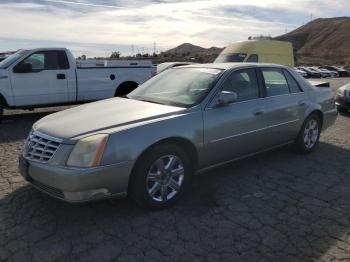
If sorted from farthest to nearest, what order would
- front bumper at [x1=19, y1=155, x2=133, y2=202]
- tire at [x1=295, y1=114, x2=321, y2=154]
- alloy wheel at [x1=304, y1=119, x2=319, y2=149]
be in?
alloy wheel at [x1=304, y1=119, x2=319, y2=149]
tire at [x1=295, y1=114, x2=321, y2=154]
front bumper at [x1=19, y1=155, x2=133, y2=202]

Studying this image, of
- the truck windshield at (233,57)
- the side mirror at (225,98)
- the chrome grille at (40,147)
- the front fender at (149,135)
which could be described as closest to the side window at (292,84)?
the side mirror at (225,98)

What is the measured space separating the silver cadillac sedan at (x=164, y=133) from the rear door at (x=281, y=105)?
0.05 ft

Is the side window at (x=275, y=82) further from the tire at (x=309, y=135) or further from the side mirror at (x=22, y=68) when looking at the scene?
the side mirror at (x=22, y=68)

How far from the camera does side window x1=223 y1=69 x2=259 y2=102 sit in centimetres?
514

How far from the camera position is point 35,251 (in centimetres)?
351

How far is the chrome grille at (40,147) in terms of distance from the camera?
3.98 m

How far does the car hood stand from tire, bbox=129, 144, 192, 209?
1.29 feet

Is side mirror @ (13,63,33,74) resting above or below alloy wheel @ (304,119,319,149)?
above

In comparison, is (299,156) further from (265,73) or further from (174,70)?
(174,70)

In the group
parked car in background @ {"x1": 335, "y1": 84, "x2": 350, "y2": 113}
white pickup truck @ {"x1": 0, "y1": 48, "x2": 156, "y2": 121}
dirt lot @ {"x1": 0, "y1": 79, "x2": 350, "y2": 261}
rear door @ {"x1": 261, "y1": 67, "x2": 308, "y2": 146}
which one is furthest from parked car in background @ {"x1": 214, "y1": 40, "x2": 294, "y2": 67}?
dirt lot @ {"x1": 0, "y1": 79, "x2": 350, "y2": 261}

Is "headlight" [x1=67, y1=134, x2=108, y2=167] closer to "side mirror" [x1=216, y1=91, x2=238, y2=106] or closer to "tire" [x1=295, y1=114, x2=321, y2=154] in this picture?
"side mirror" [x1=216, y1=91, x2=238, y2=106]

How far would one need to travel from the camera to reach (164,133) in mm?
4199

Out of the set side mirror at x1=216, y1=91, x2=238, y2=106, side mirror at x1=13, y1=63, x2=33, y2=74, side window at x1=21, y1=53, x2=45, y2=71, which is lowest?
side mirror at x1=216, y1=91, x2=238, y2=106

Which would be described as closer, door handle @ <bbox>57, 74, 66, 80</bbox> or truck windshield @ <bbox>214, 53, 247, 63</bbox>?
door handle @ <bbox>57, 74, 66, 80</bbox>
